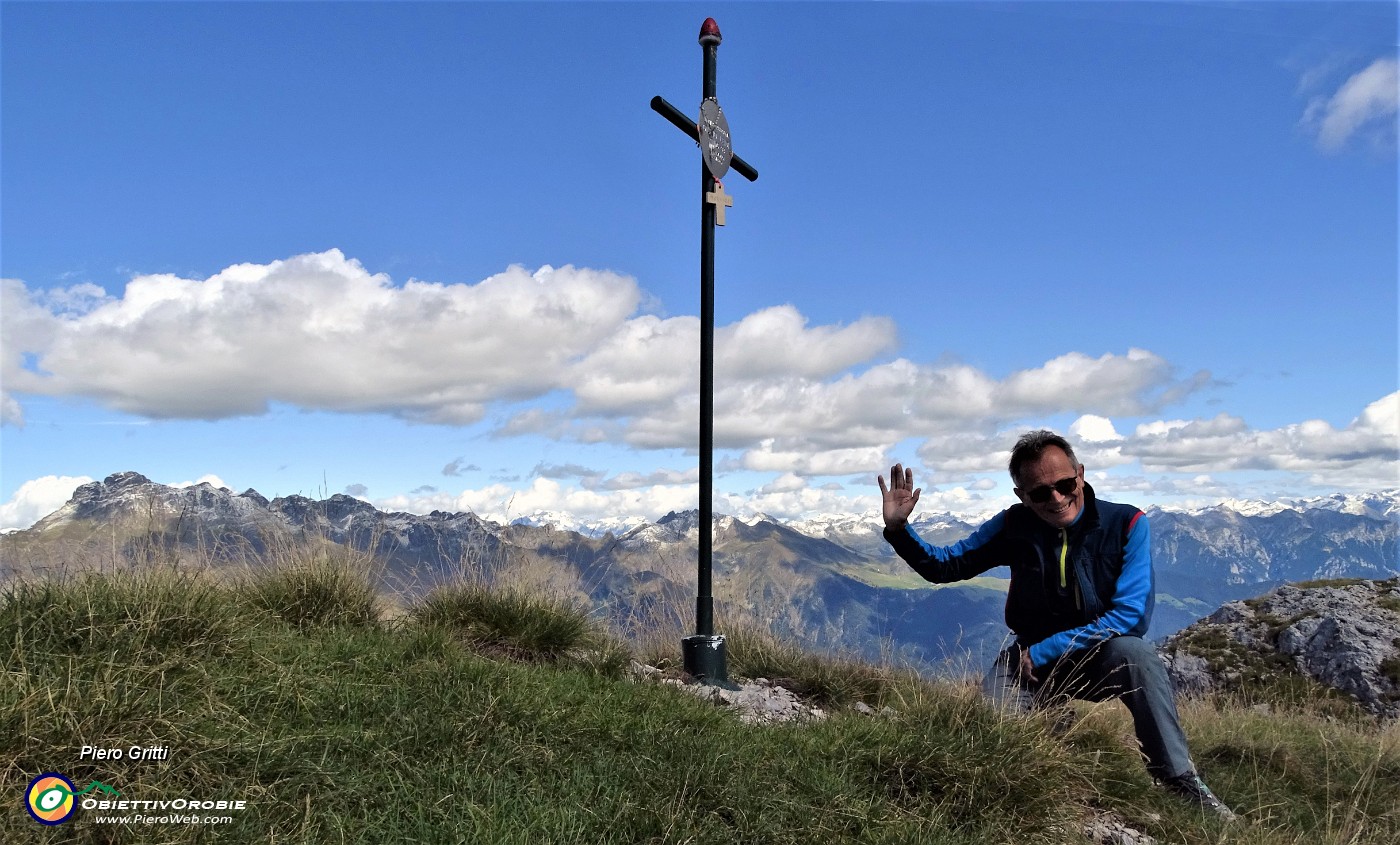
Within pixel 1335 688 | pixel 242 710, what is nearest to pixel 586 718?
pixel 242 710

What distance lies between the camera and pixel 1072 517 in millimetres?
5023

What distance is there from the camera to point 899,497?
5445 millimetres

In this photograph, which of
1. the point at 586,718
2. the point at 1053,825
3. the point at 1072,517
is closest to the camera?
the point at 1053,825

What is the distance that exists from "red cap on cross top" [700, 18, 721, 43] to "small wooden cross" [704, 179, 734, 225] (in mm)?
1267

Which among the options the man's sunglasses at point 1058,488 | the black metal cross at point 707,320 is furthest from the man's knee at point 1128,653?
the black metal cross at point 707,320

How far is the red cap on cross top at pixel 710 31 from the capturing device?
7.20 meters

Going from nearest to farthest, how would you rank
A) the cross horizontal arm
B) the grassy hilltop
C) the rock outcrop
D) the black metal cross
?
the grassy hilltop < the black metal cross < the cross horizontal arm < the rock outcrop

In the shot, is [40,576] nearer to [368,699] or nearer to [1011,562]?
[368,699]

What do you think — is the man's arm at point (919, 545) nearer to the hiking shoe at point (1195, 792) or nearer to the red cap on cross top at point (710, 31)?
the hiking shoe at point (1195, 792)

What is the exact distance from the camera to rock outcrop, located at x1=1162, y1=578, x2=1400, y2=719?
→ 38.2 feet

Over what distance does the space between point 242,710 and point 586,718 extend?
5.16 feet

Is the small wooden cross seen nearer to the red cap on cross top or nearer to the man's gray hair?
the red cap on cross top

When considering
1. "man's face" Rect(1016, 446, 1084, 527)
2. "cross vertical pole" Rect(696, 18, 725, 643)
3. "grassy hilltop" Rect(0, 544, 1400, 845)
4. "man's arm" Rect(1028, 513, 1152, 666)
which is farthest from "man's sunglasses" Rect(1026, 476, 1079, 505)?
"cross vertical pole" Rect(696, 18, 725, 643)

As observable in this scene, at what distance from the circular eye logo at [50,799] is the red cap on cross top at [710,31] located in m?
6.66
